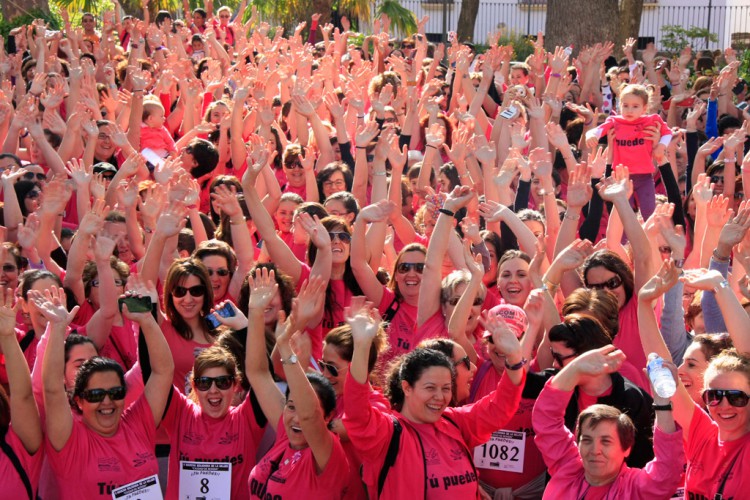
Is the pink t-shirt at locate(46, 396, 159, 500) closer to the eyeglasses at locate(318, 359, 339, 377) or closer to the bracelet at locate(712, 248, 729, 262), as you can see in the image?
the eyeglasses at locate(318, 359, 339, 377)

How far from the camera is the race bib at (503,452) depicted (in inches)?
182

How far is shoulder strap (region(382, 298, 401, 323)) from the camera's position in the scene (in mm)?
5598

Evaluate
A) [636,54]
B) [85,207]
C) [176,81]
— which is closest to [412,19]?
[636,54]

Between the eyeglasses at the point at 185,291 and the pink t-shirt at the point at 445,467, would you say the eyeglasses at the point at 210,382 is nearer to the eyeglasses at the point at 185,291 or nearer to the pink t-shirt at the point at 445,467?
the eyeglasses at the point at 185,291

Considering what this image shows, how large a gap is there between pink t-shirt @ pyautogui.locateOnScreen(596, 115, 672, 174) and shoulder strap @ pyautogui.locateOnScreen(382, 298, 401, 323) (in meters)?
2.80

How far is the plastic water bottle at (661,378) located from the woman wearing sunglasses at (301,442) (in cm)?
128

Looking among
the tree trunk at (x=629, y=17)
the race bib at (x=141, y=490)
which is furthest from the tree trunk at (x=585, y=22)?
the race bib at (x=141, y=490)

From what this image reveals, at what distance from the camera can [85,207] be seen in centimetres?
666

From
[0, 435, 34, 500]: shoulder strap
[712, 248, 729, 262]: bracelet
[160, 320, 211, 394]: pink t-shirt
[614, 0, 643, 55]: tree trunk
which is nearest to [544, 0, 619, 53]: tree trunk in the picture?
[614, 0, 643, 55]: tree trunk

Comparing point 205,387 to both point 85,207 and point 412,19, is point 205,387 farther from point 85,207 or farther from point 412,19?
point 412,19

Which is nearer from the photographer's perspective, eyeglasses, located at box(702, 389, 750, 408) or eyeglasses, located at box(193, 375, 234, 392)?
eyeglasses, located at box(702, 389, 750, 408)

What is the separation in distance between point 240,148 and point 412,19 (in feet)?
56.1

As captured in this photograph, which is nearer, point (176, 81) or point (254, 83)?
point (254, 83)

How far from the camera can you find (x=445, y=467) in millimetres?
4043
